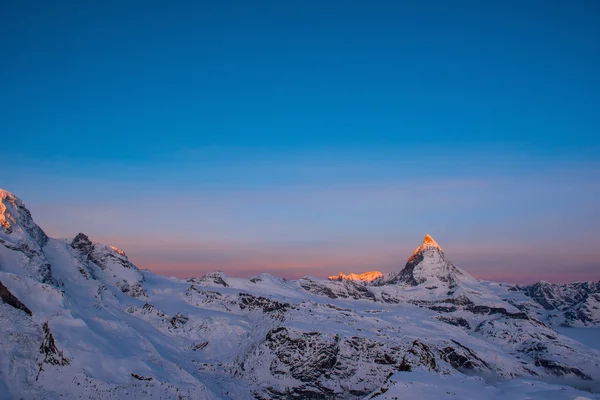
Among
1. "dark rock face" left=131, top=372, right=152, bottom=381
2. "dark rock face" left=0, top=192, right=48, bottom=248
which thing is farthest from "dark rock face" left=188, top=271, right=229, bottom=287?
"dark rock face" left=131, top=372, right=152, bottom=381

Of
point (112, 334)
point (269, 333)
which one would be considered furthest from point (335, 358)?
point (112, 334)

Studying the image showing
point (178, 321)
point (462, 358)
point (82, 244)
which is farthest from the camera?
point (82, 244)

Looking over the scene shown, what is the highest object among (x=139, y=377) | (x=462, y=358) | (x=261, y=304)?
(x=261, y=304)

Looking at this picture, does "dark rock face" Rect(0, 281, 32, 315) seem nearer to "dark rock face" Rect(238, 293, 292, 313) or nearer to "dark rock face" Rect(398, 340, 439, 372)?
"dark rock face" Rect(398, 340, 439, 372)

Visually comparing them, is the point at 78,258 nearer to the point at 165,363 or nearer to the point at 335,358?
the point at 165,363

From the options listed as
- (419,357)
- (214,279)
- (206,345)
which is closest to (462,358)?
(419,357)

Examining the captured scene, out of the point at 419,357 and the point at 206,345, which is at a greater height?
the point at 419,357

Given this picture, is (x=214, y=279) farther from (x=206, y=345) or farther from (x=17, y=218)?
(x=17, y=218)
